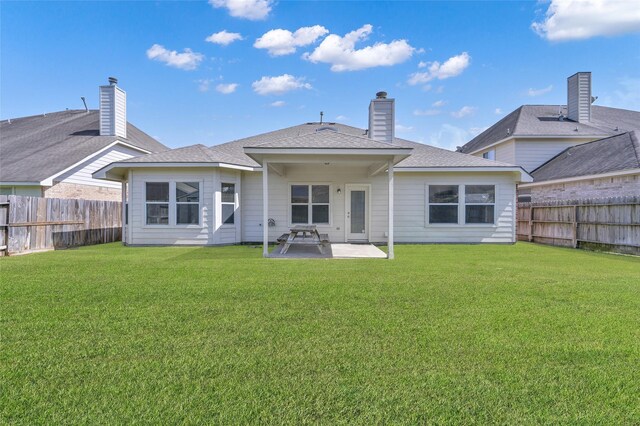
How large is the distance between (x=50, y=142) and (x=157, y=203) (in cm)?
995

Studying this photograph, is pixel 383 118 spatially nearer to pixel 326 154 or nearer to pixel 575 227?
pixel 326 154

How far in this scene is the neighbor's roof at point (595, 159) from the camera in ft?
40.9

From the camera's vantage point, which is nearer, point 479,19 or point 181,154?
point 181,154

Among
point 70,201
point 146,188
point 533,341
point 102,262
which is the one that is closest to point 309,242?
point 102,262

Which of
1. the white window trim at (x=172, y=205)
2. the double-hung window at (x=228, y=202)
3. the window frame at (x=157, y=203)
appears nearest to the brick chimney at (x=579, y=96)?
the double-hung window at (x=228, y=202)

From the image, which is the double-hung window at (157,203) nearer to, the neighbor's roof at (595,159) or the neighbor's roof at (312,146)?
the neighbor's roof at (312,146)

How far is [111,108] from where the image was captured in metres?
17.3

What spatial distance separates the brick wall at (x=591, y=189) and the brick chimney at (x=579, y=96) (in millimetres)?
6476

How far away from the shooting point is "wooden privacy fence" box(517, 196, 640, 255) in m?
9.88

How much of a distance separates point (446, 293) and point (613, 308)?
6.40ft

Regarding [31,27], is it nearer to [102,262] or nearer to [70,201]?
[70,201]

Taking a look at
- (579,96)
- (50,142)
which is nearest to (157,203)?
(50,142)

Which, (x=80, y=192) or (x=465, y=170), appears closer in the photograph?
(x=465, y=170)

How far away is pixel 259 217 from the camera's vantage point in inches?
484
